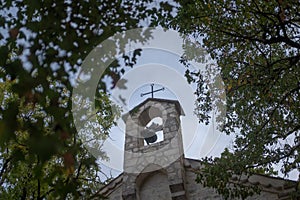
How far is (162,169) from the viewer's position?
7410 mm

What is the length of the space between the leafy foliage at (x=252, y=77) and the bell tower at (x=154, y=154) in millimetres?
1619

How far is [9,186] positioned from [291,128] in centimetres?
519

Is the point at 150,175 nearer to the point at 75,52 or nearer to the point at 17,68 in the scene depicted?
the point at 75,52

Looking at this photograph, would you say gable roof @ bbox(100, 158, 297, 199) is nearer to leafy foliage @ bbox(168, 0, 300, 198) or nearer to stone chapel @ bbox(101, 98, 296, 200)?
stone chapel @ bbox(101, 98, 296, 200)

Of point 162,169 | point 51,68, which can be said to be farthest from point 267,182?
point 51,68

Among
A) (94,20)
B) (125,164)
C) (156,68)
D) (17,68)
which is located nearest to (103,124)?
(125,164)

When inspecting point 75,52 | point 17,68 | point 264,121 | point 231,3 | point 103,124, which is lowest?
point 17,68

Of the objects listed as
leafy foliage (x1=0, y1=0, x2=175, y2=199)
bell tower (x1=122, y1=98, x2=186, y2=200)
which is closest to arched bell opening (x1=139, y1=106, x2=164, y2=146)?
bell tower (x1=122, y1=98, x2=186, y2=200)

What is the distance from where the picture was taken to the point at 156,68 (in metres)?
6.61

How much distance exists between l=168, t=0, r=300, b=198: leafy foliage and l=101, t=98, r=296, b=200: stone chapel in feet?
4.34

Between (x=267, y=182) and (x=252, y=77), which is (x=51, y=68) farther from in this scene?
(x=267, y=182)

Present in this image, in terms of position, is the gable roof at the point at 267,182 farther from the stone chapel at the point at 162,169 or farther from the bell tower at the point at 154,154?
the bell tower at the point at 154,154

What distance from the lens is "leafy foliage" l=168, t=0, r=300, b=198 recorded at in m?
5.32

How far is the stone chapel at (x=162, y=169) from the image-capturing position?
6.88 m
